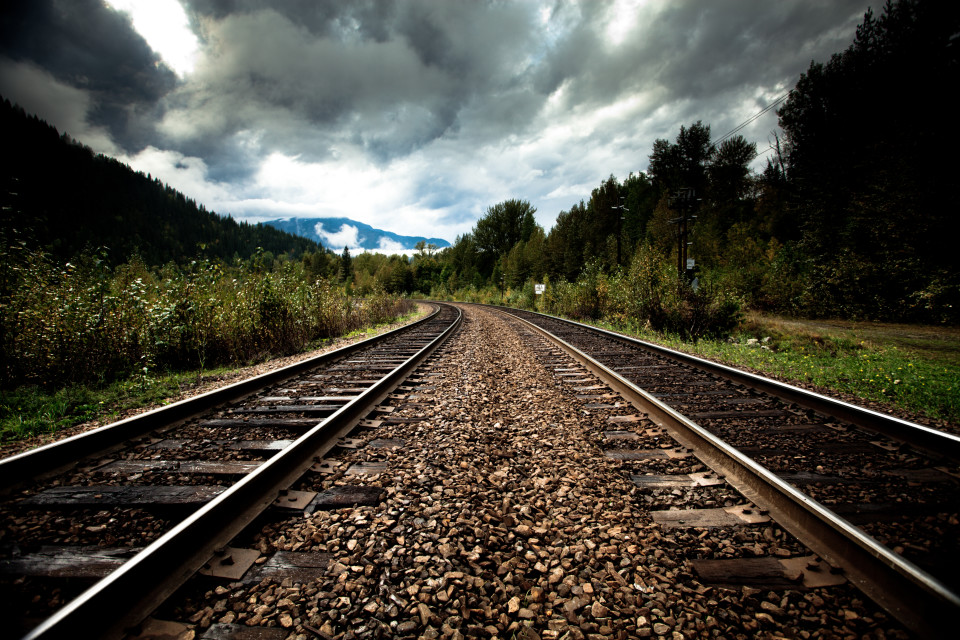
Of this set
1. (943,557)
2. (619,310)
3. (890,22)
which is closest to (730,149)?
(890,22)

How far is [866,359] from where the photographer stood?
6.68 m

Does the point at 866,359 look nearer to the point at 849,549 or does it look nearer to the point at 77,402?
the point at 849,549

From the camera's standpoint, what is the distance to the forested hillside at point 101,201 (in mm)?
71125

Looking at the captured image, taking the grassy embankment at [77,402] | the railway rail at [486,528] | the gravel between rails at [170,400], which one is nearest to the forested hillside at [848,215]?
the railway rail at [486,528]

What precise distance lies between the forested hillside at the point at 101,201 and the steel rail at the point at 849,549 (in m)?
40.3

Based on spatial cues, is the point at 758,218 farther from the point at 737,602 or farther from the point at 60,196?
the point at 60,196

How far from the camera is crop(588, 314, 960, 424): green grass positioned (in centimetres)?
467

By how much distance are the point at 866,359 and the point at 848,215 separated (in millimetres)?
15958

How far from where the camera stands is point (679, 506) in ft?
7.16

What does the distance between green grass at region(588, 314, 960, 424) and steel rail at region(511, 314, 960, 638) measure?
3601 millimetres

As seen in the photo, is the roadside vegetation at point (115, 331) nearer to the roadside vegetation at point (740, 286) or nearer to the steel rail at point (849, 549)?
the roadside vegetation at point (740, 286)

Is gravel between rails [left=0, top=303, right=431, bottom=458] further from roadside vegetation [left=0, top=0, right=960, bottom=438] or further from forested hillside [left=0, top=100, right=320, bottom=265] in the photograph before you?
forested hillside [left=0, top=100, right=320, bottom=265]

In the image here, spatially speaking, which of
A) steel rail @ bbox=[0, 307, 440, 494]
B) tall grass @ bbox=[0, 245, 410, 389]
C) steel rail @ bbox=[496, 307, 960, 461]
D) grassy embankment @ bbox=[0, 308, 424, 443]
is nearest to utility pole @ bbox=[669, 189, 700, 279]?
steel rail @ bbox=[496, 307, 960, 461]

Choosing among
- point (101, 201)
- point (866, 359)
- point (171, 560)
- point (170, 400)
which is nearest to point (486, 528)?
point (171, 560)
